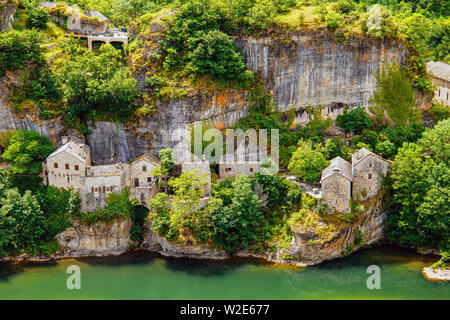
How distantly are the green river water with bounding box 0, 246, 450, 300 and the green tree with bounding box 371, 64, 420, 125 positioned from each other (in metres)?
12.8

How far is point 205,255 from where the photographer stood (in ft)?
167

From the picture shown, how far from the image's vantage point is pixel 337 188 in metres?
49.8

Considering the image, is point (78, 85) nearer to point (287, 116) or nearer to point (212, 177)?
point (212, 177)

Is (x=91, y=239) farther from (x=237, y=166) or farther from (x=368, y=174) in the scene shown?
(x=368, y=174)

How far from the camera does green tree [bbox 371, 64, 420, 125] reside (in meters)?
57.5

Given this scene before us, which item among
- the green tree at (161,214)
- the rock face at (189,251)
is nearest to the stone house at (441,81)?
the rock face at (189,251)

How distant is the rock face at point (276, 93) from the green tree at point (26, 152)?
1.48 metres

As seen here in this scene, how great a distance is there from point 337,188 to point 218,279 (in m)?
11.1

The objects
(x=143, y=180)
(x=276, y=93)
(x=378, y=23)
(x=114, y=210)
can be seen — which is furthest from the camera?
(x=276, y=93)

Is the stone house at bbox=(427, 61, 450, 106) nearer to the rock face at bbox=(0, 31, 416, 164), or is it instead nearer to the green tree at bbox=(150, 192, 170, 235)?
the rock face at bbox=(0, 31, 416, 164)

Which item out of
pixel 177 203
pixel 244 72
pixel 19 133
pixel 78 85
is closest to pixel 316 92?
pixel 244 72

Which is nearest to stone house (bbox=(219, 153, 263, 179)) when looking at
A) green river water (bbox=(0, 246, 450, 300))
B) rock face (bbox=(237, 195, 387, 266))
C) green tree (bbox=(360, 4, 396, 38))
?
rock face (bbox=(237, 195, 387, 266))

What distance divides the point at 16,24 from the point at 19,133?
11.8m

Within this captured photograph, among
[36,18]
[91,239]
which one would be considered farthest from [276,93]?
[36,18]
